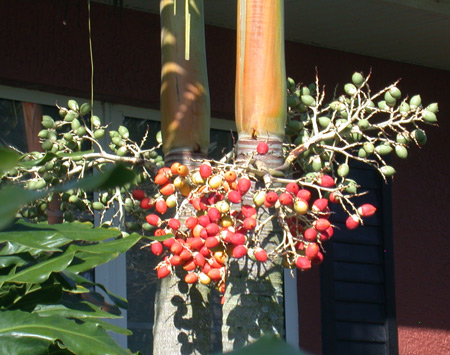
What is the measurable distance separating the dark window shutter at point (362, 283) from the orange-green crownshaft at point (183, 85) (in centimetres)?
199

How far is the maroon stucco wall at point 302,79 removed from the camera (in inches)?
143

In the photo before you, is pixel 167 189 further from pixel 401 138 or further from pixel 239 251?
pixel 401 138

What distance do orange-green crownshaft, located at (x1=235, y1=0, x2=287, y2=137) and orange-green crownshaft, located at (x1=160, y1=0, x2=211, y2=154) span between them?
195 mm

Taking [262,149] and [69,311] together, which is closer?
[69,311]

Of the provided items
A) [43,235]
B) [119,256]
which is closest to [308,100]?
[43,235]

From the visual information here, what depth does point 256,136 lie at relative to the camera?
6.76 ft

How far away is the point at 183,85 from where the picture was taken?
7.61ft

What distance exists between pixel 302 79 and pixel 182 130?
2.16m

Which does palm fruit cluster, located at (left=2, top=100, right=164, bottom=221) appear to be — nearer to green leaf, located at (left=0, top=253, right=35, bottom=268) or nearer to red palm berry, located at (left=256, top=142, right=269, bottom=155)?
red palm berry, located at (left=256, top=142, right=269, bottom=155)

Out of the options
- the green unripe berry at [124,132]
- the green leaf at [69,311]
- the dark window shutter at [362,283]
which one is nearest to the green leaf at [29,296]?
the green leaf at [69,311]

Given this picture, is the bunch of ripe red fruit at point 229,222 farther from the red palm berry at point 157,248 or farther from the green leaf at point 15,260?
the green leaf at point 15,260

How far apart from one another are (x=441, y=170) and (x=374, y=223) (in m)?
0.61

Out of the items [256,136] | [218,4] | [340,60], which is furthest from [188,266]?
[340,60]

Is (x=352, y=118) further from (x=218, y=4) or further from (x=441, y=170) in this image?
(x=441, y=170)
